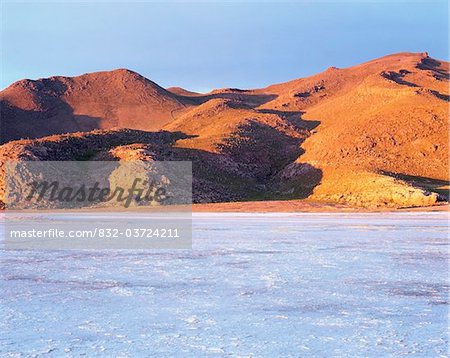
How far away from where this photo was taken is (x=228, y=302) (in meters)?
8.41

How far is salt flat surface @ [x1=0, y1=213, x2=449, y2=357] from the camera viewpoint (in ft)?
20.0

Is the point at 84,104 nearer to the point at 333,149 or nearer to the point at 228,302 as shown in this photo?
the point at 333,149

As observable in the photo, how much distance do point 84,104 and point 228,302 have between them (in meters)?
125

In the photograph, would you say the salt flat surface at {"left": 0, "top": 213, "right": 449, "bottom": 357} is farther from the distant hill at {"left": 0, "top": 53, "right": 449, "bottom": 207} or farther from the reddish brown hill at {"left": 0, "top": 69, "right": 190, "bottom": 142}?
the reddish brown hill at {"left": 0, "top": 69, "right": 190, "bottom": 142}

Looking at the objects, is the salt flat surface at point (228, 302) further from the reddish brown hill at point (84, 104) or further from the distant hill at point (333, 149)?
the reddish brown hill at point (84, 104)

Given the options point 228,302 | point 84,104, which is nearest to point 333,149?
point 228,302

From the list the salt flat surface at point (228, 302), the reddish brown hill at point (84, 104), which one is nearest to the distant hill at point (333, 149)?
the salt flat surface at point (228, 302)

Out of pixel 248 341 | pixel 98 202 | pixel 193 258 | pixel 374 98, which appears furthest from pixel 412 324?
pixel 374 98

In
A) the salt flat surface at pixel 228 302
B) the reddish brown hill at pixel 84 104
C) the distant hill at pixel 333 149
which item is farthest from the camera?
the reddish brown hill at pixel 84 104

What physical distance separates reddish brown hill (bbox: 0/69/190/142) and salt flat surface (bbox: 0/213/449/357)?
99.5m

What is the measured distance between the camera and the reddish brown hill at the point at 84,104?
114 metres

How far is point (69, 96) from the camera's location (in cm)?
13038

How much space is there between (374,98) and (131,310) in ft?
218

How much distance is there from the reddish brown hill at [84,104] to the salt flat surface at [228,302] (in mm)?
99543
